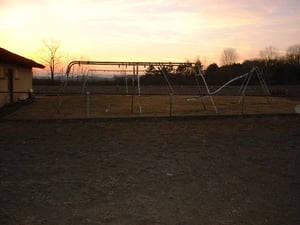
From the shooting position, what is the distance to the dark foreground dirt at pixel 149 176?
15.1 feet

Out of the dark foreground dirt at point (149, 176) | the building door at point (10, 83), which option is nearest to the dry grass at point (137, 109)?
the building door at point (10, 83)

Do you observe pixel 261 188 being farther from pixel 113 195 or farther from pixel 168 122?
pixel 168 122

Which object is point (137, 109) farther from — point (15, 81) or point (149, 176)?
point (149, 176)

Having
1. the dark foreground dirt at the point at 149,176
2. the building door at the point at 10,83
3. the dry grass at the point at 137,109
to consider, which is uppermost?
the building door at the point at 10,83

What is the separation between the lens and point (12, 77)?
66.7ft

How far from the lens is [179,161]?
7445 mm

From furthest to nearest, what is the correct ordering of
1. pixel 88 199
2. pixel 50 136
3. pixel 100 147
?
pixel 50 136 → pixel 100 147 → pixel 88 199

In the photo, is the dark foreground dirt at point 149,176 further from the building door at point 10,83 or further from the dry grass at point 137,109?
the building door at point 10,83

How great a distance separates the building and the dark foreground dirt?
7.14m

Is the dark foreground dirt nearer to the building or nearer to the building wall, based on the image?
the building

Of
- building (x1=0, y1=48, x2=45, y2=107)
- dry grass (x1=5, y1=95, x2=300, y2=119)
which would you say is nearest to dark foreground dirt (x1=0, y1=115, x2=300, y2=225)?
dry grass (x1=5, y1=95, x2=300, y2=119)

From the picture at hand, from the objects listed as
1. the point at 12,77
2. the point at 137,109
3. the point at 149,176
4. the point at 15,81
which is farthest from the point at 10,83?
the point at 149,176

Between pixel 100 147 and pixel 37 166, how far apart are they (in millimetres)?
2068

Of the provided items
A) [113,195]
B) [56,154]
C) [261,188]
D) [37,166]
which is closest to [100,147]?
[56,154]
